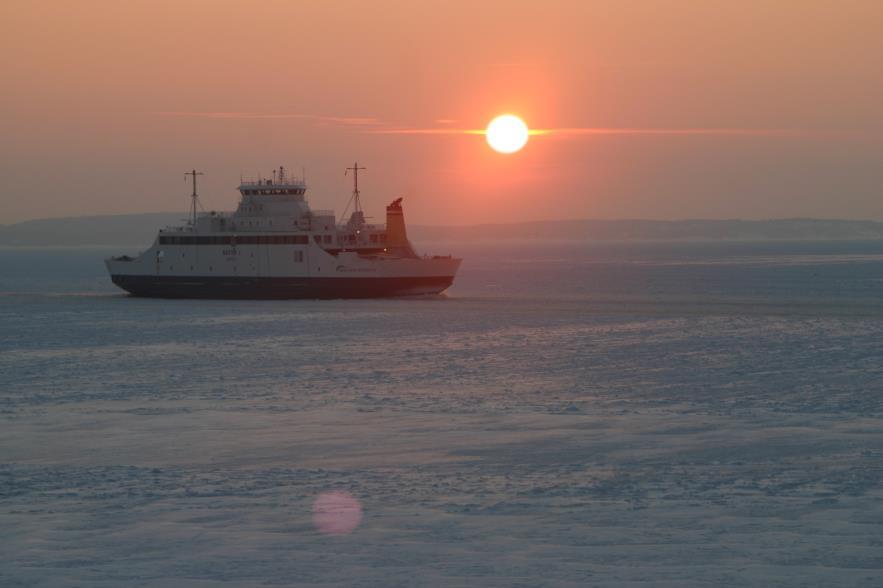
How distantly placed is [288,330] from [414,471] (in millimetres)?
28684

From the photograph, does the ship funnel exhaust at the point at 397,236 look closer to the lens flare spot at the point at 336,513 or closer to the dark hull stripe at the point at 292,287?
the dark hull stripe at the point at 292,287

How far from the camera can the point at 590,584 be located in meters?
12.3

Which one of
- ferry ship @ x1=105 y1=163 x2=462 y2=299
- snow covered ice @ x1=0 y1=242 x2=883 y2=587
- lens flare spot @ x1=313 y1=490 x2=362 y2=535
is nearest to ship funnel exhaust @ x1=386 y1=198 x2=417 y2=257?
ferry ship @ x1=105 y1=163 x2=462 y2=299

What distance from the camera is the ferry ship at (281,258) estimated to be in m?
70.5

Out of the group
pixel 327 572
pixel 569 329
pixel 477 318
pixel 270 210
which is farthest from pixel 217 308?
pixel 327 572

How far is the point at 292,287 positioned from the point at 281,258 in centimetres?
213

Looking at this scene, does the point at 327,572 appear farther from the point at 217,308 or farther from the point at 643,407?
the point at 217,308

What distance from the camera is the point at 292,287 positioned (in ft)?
232

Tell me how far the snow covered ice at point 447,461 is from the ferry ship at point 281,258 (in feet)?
98.4

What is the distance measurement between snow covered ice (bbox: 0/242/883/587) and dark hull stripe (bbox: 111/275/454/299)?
97.3ft

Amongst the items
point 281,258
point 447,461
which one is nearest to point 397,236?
point 281,258

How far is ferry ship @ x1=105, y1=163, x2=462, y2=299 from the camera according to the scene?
7050 cm

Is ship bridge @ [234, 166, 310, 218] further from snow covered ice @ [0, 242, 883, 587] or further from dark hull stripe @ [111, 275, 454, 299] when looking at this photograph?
snow covered ice @ [0, 242, 883, 587]

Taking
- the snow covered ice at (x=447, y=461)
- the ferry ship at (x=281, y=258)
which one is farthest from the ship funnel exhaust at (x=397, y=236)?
the snow covered ice at (x=447, y=461)
